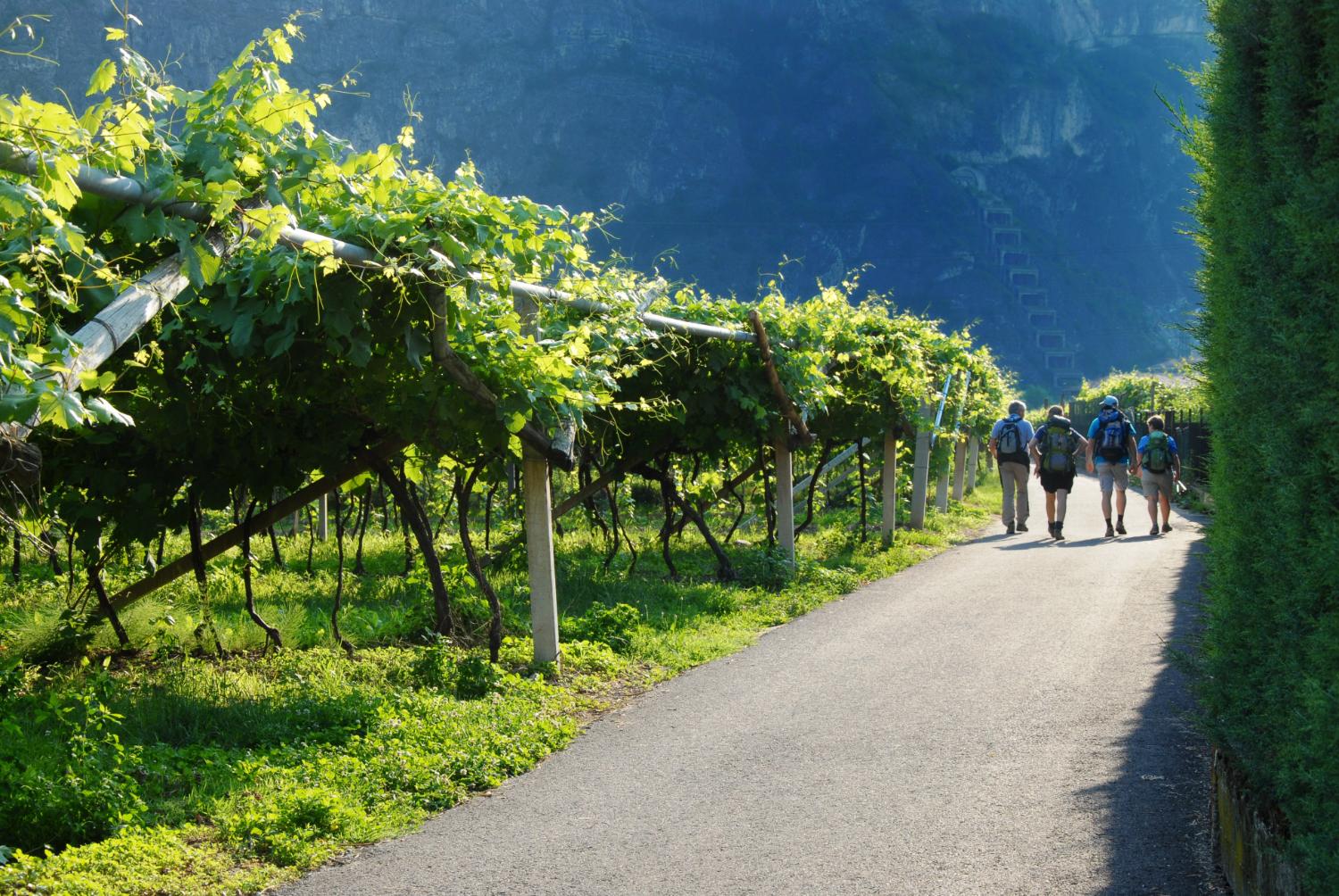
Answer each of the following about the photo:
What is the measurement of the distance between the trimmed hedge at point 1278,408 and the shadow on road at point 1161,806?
0.50 metres

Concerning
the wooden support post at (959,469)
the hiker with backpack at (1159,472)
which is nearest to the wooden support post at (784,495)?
the hiker with backpack at (1159,472)

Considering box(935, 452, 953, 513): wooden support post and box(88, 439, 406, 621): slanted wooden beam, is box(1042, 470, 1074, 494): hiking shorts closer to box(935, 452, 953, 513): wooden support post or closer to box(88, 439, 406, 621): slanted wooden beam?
box(935, 452, 953, 513): wooden support post

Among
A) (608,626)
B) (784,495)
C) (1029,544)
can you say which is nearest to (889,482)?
(1029,544)

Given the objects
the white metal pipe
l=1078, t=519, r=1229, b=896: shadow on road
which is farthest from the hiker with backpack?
the white metal pipe

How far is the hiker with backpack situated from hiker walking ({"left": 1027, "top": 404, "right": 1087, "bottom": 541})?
0.99m

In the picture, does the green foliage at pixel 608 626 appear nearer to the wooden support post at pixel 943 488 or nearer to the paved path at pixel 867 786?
the paved path at pixel 867 786

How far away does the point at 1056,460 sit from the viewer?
17.8m

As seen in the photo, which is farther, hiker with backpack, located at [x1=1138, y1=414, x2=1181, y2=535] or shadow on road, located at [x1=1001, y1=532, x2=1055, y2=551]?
hiker with backpack, located at [x1=1138, y1=414, x2=1181, y2=535]

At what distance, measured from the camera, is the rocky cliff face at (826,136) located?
11075 centimetres

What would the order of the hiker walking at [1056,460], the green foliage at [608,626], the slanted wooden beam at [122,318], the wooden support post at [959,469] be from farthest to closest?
the wooden support post at [959,469]
the hiker walking at [1056,460]
the green foliage at [608,626]
the slanted wooden beam at [122,318]

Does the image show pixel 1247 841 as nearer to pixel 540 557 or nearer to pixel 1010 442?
pixel 540 557

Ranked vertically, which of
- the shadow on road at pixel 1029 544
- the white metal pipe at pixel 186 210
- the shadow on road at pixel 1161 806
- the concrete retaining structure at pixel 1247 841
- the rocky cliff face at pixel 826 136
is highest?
the rocky cliff face at pixel 826 136

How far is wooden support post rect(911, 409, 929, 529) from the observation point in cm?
1816

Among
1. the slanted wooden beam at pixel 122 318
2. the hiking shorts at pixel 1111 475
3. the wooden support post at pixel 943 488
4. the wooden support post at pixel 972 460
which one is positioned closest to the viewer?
the slanted wooden beam at pixel 122 318
